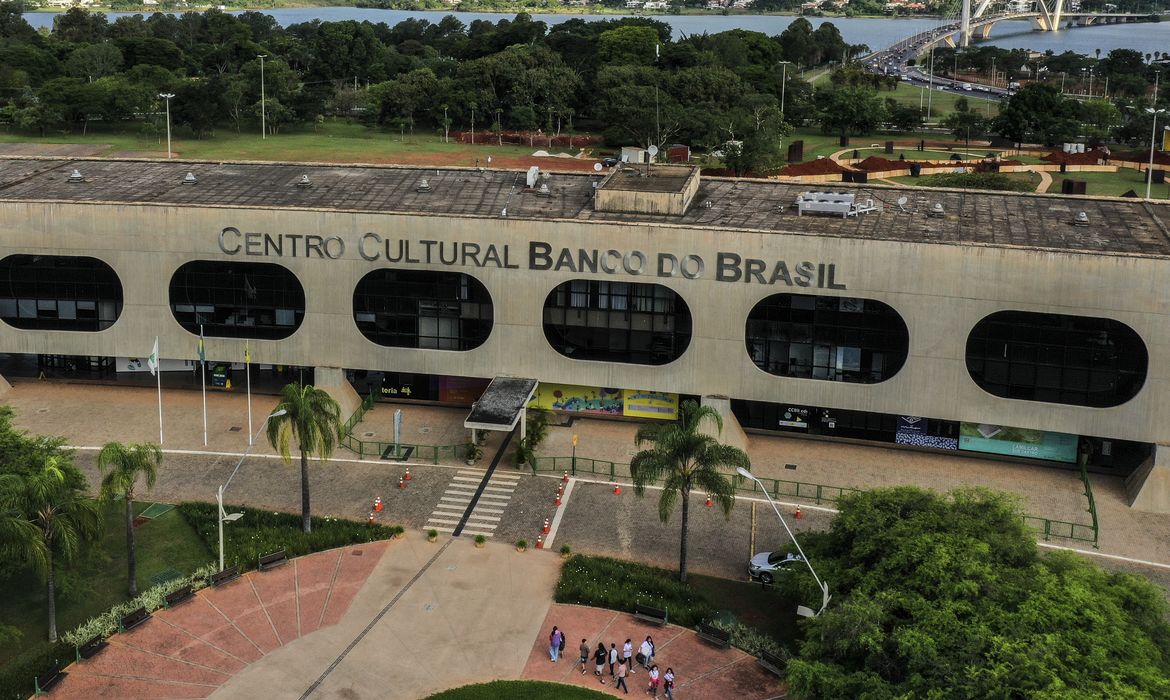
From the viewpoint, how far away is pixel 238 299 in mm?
70375

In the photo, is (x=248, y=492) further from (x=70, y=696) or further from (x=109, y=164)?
(x=109, y=164)

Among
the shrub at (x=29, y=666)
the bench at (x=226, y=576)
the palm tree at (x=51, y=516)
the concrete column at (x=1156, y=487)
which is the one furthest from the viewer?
the concrete column at (x=1156, y=487)

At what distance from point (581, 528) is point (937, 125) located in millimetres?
147217

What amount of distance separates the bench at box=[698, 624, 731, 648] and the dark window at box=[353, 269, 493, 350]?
25738 mm

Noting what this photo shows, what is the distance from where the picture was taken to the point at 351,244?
68.4 m

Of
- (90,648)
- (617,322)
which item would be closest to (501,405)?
(617,322)

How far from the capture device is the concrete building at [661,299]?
61.9 m

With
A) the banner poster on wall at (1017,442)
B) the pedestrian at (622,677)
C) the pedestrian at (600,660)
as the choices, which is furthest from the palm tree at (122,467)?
the banner poster on wall at (1017,442)

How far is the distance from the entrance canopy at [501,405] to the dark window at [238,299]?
1259cm

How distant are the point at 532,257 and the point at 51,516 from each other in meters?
29.4

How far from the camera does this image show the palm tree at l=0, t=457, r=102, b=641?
45500mm

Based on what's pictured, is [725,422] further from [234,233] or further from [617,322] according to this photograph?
[234,233]

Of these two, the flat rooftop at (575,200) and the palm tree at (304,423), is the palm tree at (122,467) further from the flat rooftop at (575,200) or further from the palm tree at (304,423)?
the flat rooftop at (575,200)

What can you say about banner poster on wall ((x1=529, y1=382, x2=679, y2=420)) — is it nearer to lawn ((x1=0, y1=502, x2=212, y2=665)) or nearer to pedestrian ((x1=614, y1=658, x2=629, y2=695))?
lawn ((x1=0, y1=502, x2=212, y2=665))
